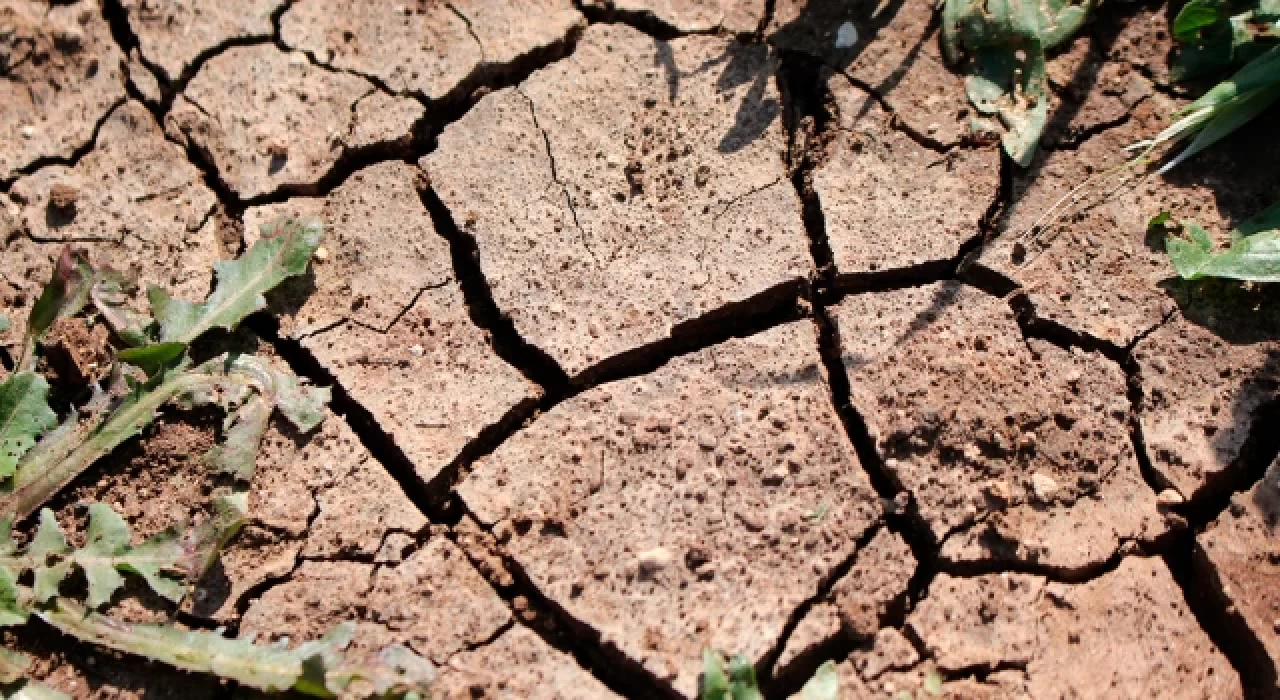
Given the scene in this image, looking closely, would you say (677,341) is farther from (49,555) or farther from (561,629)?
(49,555)

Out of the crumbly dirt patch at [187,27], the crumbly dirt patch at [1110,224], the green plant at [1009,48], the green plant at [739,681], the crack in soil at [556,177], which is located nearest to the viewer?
the green plant at [739,681]

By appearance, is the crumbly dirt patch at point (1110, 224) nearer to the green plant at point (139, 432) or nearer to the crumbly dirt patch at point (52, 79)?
the green plant at point (139, 432)

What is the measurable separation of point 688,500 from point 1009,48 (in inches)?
57.9

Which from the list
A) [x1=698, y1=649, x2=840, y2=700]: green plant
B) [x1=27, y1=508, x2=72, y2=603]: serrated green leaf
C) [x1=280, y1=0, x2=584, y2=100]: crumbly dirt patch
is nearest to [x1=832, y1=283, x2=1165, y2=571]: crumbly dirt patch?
[x1=698, y1=649, x2=840, y2=700]: green plant

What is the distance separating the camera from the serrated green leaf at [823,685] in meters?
2.25

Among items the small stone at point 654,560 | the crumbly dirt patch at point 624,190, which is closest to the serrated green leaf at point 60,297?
the crumbly dirt patch at point 624,190

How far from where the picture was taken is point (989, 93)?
2965mm

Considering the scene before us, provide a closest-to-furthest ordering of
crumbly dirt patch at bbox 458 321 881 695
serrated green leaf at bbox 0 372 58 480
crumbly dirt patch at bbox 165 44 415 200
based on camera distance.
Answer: crumbly dirt patch at bbox 458 321 881 695 → serrated green leaf at bbox 0 372 58 480 → crumbly dirt patch at bbox 165 44 415 200

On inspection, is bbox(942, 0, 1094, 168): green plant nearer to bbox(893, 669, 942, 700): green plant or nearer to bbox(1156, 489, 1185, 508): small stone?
bbox(1156, 489, 1185, 508): small stone

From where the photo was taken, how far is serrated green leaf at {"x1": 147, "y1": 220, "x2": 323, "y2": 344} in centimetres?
270

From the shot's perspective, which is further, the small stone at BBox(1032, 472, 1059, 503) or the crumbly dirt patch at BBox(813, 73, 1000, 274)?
the crumbly dirt patch at BBox(813, 73, 1000, 274)

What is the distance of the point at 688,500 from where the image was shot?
2471 millimetres

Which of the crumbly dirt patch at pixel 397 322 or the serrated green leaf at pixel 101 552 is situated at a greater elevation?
the crumbly dirt patch at pixel 397 322

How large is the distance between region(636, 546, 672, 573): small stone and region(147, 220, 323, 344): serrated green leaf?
3.55ft
